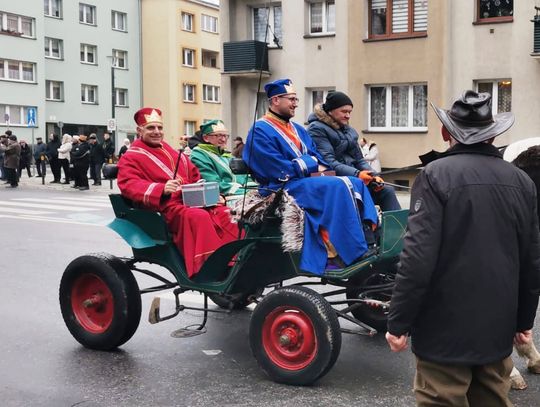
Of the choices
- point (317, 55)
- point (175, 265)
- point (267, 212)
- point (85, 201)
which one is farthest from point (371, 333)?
point (317, 55)

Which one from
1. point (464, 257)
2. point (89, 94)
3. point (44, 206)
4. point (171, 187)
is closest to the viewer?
point (464, 257)

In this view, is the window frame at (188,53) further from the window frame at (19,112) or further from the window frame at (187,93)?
the window frame at (19,112)

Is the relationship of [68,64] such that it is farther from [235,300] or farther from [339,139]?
[235,300]

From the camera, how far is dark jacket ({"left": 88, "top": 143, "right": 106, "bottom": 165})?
24766 mm

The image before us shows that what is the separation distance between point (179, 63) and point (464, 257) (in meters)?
53.7

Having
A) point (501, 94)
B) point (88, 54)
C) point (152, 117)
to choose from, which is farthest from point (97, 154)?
point (88, 54)

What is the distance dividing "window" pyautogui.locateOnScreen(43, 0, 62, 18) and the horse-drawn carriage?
155ft

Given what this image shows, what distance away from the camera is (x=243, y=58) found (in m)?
26.4

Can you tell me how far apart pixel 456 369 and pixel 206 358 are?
3.05m

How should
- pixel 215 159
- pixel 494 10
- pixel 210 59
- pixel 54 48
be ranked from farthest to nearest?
pixel 210 59, pixel 54 48, pixel 494 10, pixel 215 159

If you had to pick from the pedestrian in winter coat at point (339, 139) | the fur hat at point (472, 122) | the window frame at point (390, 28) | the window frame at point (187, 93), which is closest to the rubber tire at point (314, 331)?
the pedestrian in winter coat at point (339, 139)

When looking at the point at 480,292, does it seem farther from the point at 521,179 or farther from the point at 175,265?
the point at 175,265

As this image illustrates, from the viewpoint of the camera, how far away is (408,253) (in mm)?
3121

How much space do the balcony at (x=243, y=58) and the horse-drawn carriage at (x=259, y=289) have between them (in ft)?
66.7
